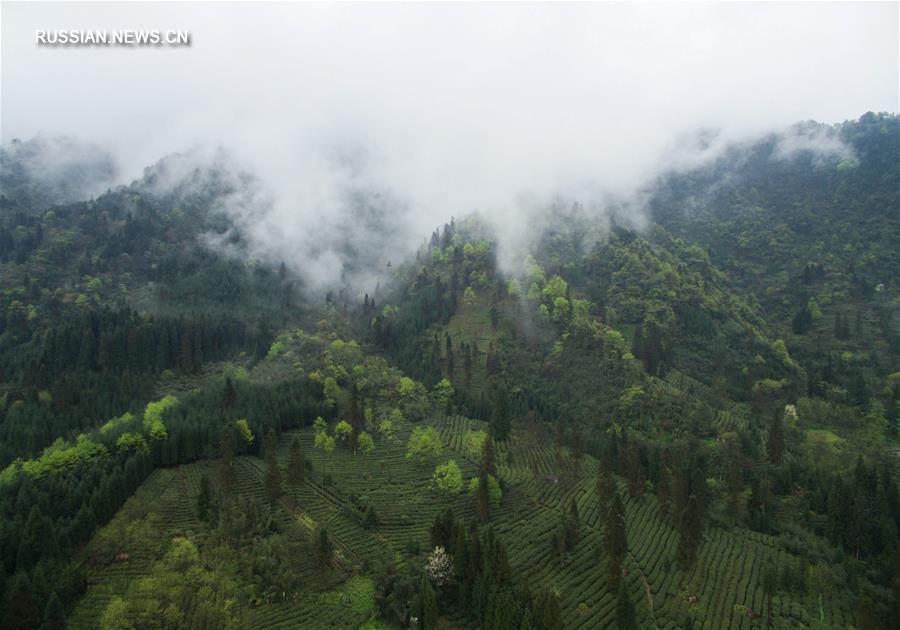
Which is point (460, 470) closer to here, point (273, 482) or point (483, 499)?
point (483, 499)

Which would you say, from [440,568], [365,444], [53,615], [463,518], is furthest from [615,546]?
[53,615]

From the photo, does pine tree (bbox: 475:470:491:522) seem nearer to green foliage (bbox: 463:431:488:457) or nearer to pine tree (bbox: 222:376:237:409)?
green foliage (bbox: 463:431:488:457)

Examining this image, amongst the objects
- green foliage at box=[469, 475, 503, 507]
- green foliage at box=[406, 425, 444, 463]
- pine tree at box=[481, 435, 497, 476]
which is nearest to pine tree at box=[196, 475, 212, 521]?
green foliage at box=[406, 425, 444, 463]

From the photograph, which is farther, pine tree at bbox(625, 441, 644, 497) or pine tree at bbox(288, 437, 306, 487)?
pine tree at bbox(625, 441, 644, 497)

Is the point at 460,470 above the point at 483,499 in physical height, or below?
above

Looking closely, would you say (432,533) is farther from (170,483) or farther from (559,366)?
(559,366)

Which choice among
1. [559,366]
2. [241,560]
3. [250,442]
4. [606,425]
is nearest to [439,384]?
[559,366]

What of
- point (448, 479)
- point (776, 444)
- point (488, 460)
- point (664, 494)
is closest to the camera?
point (664, 494)

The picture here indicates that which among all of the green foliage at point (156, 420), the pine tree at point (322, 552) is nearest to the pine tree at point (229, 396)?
the green foliage at point (156, 420)
